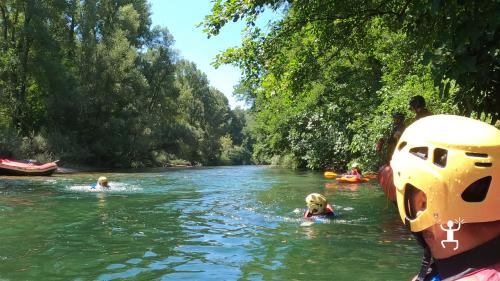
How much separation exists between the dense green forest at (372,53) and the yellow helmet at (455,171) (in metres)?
3.30

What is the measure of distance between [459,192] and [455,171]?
72mm

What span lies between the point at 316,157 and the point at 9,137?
20814 mm

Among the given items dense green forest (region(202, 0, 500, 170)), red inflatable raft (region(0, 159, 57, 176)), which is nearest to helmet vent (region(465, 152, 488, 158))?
dense green forest (region(202, 0, 500, 170))

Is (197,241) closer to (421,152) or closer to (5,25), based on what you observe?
(421,152)

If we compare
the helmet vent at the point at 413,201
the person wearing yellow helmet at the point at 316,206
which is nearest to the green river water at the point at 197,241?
the person wearing yellow helmet at the point at 316,206

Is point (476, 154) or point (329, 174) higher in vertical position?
point (476, 154)

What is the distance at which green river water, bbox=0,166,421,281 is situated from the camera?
23.4 feet

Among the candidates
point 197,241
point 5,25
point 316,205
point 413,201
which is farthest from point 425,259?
point 5,25

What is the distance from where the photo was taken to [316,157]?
111ft

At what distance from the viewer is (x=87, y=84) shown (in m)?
42.5

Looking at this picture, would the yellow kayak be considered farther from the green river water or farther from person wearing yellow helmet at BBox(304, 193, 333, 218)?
person wearing yellow helmet at BBox(304, 193, 333, 218)

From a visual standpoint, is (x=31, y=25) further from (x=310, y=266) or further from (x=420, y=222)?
(x=420, y=222)

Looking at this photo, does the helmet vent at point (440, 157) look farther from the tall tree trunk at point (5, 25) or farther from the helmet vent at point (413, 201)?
the tall tree trunk at point (5, 25)

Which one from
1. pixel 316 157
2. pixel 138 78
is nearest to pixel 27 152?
pixel 138 78
